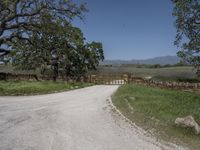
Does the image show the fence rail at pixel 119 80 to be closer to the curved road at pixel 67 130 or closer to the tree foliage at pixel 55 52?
the tree foliage at pixel 55 52

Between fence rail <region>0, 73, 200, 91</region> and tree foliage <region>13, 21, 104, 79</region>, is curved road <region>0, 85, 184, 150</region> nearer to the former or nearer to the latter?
fence rail <region>0, 73, 200, 91</region>

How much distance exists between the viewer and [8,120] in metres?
12.4

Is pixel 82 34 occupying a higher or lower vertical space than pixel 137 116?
higher

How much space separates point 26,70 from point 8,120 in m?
26.8

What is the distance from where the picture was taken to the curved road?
884cm

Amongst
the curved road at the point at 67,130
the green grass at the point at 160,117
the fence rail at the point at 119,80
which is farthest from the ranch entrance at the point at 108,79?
the curved road at the point at 67,130

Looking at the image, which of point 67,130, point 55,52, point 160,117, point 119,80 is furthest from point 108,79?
point 67,130

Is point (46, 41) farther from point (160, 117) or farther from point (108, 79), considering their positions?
point (160, 117)

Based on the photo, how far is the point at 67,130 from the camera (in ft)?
34.9

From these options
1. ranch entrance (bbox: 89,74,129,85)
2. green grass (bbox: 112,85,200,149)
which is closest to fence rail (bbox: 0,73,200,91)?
ranch entrance (bbox: 89,74,129,85)

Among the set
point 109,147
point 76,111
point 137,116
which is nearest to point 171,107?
point 137,116

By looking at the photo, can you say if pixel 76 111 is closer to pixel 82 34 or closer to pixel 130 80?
pixel 130 80

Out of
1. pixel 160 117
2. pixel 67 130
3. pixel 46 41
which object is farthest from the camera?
pixel 46 41

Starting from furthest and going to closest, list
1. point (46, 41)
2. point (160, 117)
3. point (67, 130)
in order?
point (46, 41) → point (160, 117) → point (67, 130)
